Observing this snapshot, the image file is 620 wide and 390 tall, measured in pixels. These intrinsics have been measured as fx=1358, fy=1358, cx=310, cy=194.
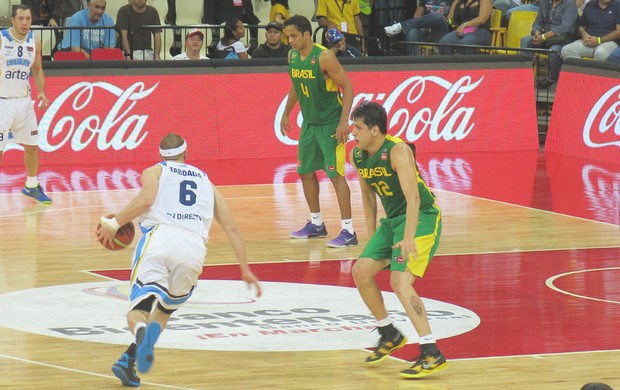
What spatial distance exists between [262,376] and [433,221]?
1619 millimetres

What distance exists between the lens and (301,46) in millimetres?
13961

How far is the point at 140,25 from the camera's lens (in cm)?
2188

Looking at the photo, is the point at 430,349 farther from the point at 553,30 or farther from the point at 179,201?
the point at 553,30

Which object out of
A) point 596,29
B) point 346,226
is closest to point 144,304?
point 346,226

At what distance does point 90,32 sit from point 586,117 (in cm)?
790

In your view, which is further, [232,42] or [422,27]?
[422,27]

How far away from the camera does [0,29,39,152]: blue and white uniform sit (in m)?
16.1

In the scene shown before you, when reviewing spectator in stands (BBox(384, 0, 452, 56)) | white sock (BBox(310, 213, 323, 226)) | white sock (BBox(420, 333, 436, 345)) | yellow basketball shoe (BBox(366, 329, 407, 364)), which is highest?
spectator in stands (BBox(384, 0, 452, 56))

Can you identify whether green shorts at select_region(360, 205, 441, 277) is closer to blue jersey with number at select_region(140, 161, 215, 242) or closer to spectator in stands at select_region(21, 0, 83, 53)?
blue jersey with number at select_region(140, 161, 215, 242)

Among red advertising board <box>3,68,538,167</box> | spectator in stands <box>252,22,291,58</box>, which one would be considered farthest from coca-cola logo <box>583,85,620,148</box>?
spectator in stands <box>252,22,291,58</box>

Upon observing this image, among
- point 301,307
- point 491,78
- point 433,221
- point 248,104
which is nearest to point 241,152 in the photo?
point 248,104

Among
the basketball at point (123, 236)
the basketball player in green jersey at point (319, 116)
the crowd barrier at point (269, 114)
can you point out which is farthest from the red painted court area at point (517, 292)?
the crowd barrier at point (269, 114)

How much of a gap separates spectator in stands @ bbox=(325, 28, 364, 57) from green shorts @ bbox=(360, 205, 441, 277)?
33.8 ft

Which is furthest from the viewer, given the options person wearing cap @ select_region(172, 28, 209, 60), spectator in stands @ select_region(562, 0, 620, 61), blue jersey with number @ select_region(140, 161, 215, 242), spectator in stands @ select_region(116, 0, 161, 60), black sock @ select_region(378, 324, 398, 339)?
spectator in stands @ select_region(562, 0, 620, 61)
